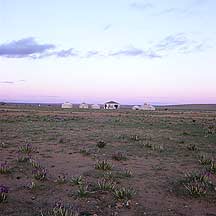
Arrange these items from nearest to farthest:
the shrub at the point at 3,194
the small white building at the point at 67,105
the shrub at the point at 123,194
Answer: the shrub at the point at 3,194
the shrub at the point at 123,194
the small white building at the point at 67,105

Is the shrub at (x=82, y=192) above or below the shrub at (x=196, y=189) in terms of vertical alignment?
below

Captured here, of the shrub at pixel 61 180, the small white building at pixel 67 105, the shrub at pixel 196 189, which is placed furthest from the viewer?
the small white building at pixel 67 105

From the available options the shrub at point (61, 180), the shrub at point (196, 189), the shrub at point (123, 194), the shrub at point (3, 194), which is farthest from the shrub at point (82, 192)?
the shrub at point (196, 189)

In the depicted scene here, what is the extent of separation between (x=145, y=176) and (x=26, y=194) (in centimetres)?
406

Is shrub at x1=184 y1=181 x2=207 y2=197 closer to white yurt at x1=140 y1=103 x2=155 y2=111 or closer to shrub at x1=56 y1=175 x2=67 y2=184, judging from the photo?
shrub at x1=56 y1=175 x2=67 y2=184

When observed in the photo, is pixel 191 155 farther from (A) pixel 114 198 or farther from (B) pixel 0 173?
(B) pixel 0 173

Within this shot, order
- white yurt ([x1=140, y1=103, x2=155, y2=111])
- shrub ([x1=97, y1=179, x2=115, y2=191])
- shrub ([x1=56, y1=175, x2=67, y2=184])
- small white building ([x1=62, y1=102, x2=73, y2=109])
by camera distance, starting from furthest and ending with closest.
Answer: small white building ([x1=62, y1=102, x2=73, y2=109]) → white yurt ([x1=140, y1=103, x2=155, y2=111]) → shrub ([x1=56, y1=175, x2=67, y2=184]) → shrub ([x1=97, y1=179, x2=115, y2=191])

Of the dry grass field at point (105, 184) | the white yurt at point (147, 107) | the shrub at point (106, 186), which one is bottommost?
the dry grass field at point (105, 184)

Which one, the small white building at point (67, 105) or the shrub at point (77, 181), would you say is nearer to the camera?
the shrub at point (77, 181)

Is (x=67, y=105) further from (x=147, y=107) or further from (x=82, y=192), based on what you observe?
(x=82, y=192)

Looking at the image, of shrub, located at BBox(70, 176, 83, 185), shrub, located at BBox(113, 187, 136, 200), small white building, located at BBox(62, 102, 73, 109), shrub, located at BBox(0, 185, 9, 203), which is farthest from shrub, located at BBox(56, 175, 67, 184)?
small white building, located at BBox(62, 102, 73, 109)

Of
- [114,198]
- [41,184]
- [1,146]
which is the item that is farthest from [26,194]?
[1,146]

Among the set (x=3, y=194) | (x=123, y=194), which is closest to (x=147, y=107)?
(x=123, y=194)

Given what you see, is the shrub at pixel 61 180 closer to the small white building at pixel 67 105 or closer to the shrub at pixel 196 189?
the shrub at pixel 196 189
